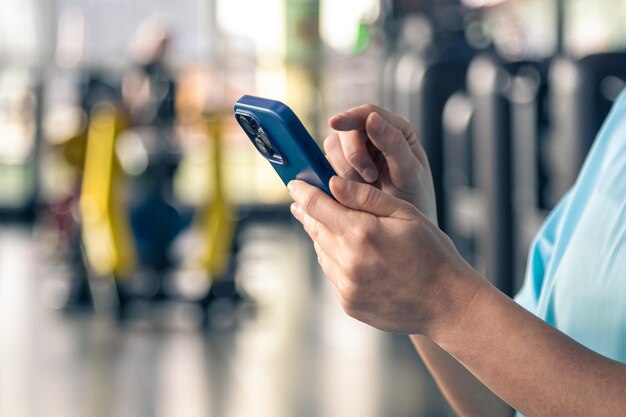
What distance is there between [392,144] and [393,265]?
189mm

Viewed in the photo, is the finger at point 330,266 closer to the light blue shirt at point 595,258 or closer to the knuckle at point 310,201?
the knuckle at point 310,201

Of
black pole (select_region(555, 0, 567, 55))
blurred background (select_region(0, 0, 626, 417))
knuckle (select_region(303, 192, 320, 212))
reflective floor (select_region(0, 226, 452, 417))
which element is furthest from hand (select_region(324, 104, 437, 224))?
black pole (select_region(555, 0, 567, 55))

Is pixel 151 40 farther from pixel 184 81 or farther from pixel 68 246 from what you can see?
pixel 184 81

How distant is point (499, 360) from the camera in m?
0.72

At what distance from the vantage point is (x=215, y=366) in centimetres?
365

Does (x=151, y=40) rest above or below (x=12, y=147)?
above

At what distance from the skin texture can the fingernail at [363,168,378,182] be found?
0.46ft

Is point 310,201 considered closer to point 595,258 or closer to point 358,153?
point 358,153

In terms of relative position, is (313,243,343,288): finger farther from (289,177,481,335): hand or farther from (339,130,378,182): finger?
(339,130,378,182): finger

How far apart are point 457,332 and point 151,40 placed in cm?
535

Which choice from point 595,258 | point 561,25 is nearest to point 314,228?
point 595,258

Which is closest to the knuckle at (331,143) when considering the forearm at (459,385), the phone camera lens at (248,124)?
the phone camera lens at (248,124)

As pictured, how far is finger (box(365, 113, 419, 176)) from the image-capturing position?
2.86ft

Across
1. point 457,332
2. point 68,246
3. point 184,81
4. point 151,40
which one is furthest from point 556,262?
point 184,81
